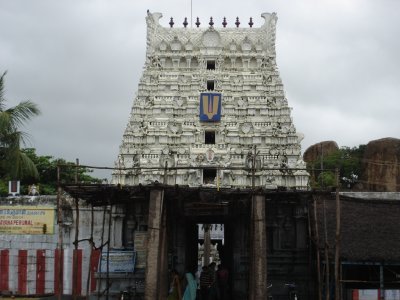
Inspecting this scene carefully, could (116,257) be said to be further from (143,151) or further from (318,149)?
(318,149)

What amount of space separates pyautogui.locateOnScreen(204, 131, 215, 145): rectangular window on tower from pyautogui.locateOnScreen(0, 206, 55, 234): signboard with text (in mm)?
18618

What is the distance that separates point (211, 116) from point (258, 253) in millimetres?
24447


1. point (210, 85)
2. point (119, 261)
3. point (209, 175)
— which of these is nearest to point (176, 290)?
point (119, 261)

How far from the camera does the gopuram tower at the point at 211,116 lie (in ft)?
124

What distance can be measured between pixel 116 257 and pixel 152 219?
7.55m

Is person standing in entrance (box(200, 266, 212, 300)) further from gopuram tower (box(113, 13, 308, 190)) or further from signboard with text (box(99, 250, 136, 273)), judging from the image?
gopuram tower (box(113, 13, 308, 190))

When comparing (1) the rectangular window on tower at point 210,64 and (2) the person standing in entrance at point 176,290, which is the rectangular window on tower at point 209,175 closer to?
(1) the rectangular window on tower at point 210,64

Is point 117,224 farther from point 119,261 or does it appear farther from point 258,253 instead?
A: point 258,253

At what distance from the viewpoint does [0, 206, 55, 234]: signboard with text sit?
23344 mm

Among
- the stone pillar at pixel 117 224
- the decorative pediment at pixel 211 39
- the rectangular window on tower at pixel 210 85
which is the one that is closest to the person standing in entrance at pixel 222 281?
the stone pillar at pixel 117 224

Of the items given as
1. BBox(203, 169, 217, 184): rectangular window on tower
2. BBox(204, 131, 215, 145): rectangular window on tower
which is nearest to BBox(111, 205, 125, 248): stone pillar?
BBox(203, 169, 217, 184): rectangular window on tower

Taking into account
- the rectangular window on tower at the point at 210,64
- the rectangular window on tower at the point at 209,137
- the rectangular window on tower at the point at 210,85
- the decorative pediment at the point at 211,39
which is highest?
the decorative pediment at the point at 211,39

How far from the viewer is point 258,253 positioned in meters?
15.5

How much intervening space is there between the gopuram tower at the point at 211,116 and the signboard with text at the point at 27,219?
12.9 m
